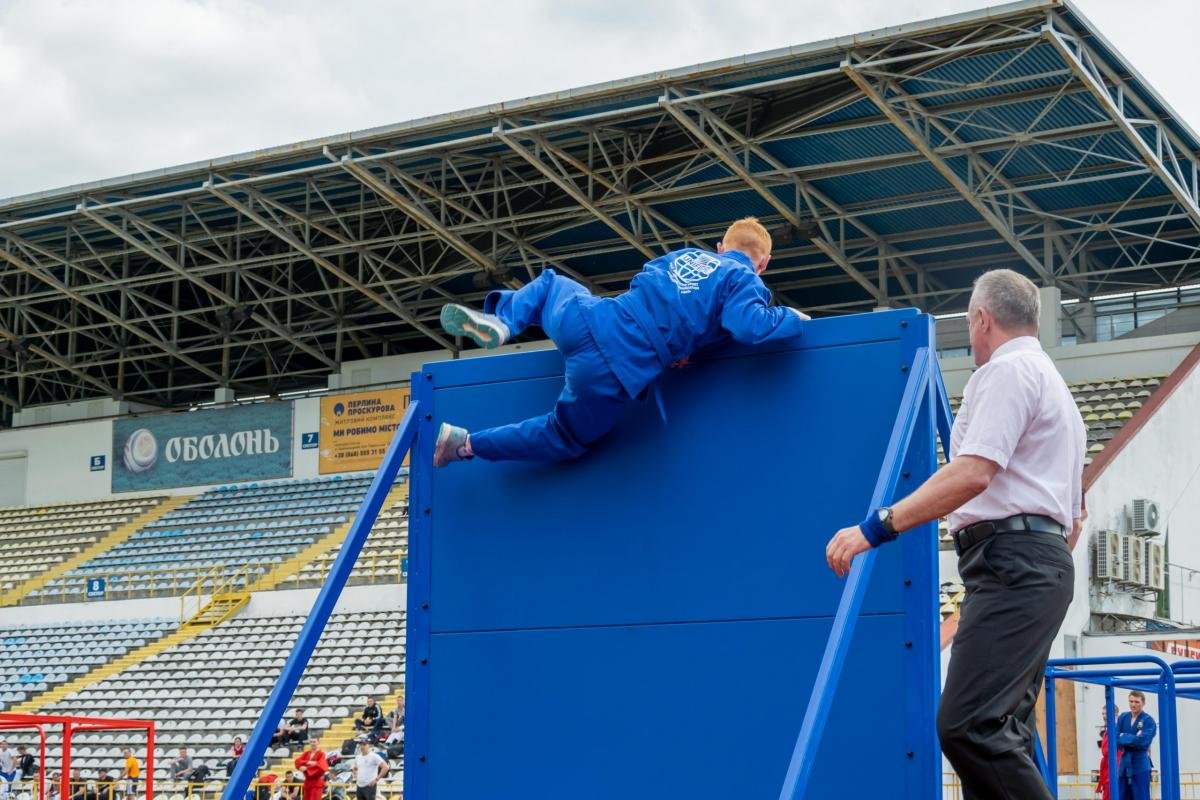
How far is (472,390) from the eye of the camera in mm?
5223

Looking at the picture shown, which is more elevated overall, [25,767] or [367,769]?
[367,769]

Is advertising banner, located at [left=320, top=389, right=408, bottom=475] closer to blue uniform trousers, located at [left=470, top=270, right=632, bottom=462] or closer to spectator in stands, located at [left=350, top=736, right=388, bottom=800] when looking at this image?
spectator in stands, located at [left=350, top=736, right=388, bottom=800]

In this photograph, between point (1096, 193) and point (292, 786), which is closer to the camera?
point (292, 786)

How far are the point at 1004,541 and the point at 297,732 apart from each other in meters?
16.8

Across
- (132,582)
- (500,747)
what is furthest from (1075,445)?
(132,582)

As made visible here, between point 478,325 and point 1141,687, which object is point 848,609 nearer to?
point 478,325

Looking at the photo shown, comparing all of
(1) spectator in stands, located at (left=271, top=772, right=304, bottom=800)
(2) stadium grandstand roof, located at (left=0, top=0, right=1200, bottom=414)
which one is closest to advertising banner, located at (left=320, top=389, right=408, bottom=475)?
(2) stadium grandstand roof, located at (left=0, top=0, right=1200, bottom=414)

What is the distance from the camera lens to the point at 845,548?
370 centimetres

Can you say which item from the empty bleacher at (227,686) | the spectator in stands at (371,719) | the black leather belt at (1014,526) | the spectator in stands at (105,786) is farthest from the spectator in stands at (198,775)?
the black leather belt at (1014,526)

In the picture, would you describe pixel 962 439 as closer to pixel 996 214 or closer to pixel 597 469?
pixel 597 469

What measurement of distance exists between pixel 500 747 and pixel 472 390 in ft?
3.87

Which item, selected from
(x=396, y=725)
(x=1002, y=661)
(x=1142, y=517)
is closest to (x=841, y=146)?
(x=1142, y=517)

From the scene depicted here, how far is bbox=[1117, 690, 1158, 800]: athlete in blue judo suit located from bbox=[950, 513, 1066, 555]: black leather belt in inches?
292

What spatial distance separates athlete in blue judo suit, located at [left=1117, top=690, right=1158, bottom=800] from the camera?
35.8ft
